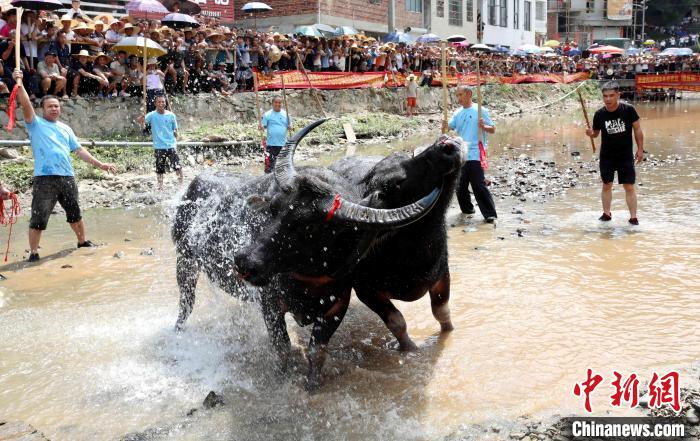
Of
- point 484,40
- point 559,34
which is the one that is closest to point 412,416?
point 484,40

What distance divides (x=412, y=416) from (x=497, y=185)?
29.3 feet

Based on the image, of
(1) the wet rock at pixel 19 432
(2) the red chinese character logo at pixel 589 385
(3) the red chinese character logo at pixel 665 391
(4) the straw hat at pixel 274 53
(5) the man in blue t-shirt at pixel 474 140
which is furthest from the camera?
(4) the straw hat at pixel 274 53

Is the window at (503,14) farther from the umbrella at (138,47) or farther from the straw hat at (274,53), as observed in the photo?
the umbrella at (138,47)

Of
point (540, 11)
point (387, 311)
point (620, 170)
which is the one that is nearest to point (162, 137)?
point (620, 170)

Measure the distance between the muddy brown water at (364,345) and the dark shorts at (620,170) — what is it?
0.67 meters

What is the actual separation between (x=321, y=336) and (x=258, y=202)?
3.49ft

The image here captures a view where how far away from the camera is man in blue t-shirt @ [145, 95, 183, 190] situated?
38.2 feet

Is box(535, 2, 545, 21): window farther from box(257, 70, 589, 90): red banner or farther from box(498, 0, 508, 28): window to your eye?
box(257, 70, 589, 90): red banner

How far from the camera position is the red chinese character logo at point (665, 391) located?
12.6 ft

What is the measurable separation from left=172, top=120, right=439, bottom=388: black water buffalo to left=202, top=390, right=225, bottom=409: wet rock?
1.94 feet

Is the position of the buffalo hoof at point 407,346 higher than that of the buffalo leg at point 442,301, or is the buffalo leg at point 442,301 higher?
the buffalo leg at point 442,301

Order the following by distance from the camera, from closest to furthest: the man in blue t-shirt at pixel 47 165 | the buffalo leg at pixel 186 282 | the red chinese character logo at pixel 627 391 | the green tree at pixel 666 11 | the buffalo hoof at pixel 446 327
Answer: the red chinese character logo at pixel 627 391 < the buffalo hoof at pixel 446 327 < the buffalo leg at pixel 186 282 < the man in blue t-shirt at pixel 47 165 < the green tree at pixel 666 11

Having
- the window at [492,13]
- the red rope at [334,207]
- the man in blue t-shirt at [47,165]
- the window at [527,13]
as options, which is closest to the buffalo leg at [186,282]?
the red rope at [334,207]

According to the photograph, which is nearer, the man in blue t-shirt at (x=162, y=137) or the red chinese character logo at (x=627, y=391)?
the red chinese character logo at (x=627, y=391)
